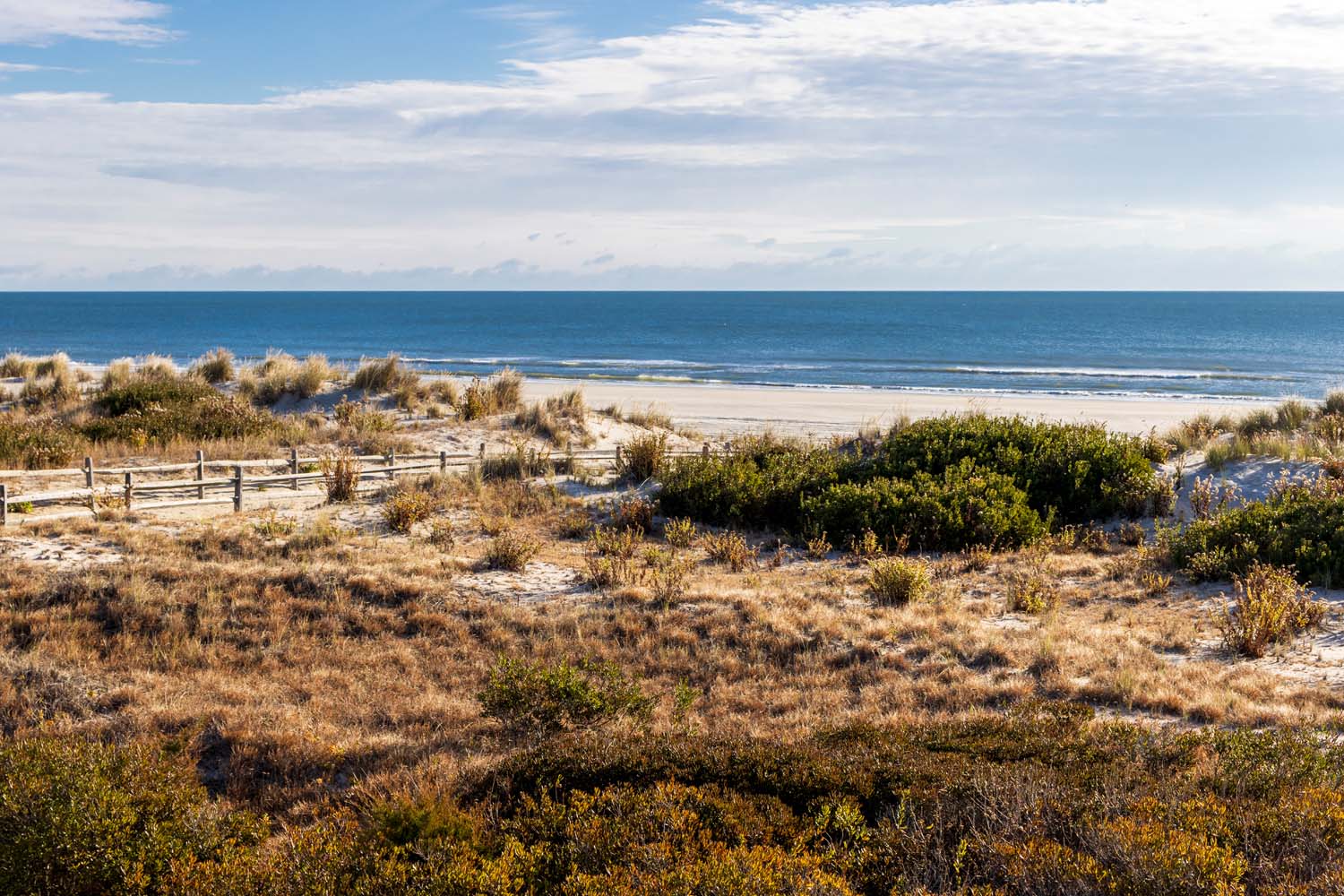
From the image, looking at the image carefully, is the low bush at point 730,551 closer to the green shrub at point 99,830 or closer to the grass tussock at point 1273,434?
the green shrub at point 99,830

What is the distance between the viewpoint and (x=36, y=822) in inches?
197

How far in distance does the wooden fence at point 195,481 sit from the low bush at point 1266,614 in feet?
30.2

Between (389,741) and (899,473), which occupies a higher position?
(899,473)

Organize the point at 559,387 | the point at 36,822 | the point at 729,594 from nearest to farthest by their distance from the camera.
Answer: the point at 36,822 → the point at 729,594 → the point at 559,387

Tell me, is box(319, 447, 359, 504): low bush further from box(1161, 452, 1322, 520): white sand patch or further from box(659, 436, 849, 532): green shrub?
box(1161, 452, 1322, 520): white sand patch

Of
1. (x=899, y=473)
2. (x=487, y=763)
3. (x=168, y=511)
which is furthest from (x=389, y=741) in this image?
(x=899, y=473)

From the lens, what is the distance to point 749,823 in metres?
5.13

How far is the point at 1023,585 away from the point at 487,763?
22.1 ft

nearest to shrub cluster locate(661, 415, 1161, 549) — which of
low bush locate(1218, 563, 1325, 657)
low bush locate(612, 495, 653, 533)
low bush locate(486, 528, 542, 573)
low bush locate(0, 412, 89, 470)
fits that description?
low bush locate(612, 495, 653, 533)

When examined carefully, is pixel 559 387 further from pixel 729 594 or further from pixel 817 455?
pixel 729 594

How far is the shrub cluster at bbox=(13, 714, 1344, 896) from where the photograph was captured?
434cm

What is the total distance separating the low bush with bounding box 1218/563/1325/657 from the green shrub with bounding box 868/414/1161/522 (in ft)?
15.0

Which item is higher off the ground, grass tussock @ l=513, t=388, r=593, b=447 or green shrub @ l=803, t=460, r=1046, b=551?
grass tussock @ l=513, t=388, r=593, b=447

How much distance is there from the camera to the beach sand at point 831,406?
32.9 m
